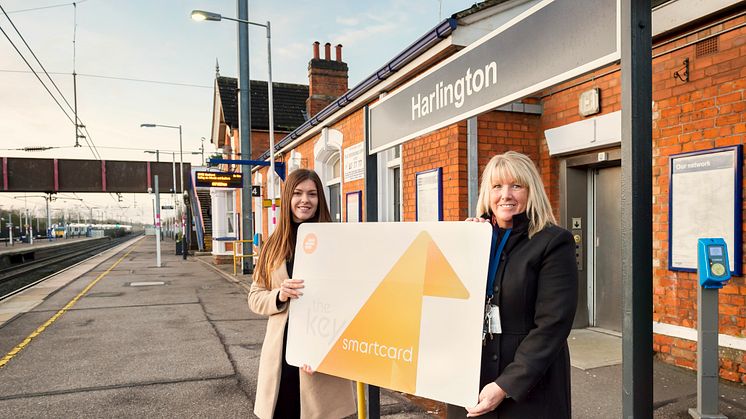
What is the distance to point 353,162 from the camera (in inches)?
337

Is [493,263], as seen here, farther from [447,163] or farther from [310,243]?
[447,163]

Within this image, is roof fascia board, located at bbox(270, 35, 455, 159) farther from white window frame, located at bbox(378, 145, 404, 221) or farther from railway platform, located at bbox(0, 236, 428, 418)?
railway platform, located at bbox(0, 236, 428, 418)

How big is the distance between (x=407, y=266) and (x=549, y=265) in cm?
59

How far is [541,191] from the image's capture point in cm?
178

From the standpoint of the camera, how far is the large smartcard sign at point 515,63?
60.5 inches

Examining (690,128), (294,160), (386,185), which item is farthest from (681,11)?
(294,160)

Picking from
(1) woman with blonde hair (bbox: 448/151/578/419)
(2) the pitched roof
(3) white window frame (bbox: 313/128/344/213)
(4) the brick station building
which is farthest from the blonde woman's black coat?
(2) the pitched roof

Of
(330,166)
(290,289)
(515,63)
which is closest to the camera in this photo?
(515,63)

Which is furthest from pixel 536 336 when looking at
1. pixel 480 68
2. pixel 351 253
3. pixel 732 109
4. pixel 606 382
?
pixel 732 109

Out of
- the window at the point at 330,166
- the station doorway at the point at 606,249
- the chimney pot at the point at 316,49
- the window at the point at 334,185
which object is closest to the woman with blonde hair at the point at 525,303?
the station doorway at the point at 606,249

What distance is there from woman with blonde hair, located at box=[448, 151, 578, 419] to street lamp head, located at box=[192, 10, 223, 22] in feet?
42.1

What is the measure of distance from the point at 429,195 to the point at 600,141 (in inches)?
84.7

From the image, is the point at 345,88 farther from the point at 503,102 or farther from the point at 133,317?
the point at 503,102

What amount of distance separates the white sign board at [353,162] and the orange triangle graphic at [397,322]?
5931 millimetres
